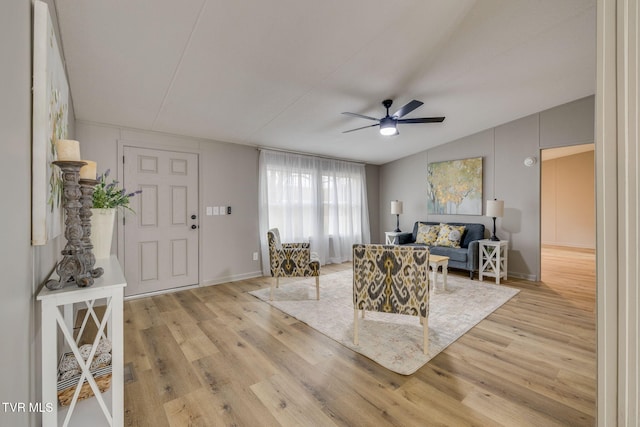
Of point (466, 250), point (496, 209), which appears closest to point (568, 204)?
point (496, 209)

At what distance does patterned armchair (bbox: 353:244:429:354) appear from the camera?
7.31 feet

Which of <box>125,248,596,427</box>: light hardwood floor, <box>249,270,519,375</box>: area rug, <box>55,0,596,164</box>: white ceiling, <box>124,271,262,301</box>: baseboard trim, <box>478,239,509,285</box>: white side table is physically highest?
<box>55,0,596,164</box>: white ceiling

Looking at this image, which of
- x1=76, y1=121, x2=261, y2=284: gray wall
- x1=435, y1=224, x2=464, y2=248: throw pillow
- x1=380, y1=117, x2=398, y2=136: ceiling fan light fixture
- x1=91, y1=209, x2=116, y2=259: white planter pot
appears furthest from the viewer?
x1=435, y1=224, x2=464, y2=248: throw pillow

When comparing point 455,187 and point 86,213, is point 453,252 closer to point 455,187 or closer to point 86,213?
point 455,187

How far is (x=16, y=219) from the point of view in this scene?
82 centimetres

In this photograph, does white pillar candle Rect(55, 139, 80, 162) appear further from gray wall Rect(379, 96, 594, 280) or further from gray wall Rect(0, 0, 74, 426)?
gray wall Rect(379, 96, 594, 280)

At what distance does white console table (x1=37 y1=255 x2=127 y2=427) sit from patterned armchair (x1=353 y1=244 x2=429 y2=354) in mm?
1697

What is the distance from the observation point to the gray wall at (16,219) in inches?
27.6

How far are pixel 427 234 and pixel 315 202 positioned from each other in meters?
2.27

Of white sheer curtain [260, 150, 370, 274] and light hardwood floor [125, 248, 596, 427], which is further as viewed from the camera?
white sheer curtain [260, 150, 370, 274]

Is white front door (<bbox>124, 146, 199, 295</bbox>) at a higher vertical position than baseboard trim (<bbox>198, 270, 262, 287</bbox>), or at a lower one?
higher

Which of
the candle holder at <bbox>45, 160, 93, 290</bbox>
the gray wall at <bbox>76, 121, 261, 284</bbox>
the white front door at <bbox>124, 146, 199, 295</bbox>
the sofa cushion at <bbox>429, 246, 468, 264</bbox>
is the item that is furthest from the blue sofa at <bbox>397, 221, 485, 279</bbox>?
the candle holder at <bbox>45, 160, 93, 290</bbox>

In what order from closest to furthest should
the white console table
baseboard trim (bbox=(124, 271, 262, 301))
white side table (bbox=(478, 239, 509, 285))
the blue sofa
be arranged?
1. the white console table
2. baseboard trim (bbox=(124, 271, 262, 301))
3. white side table (bbox=(478, 239, 509, 285))
4. the blue sofa
